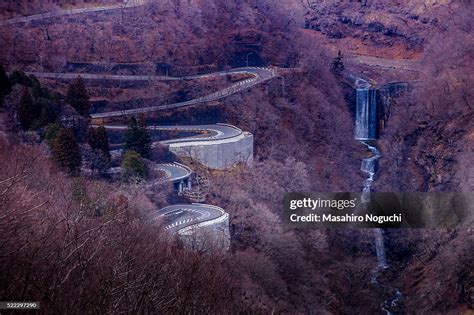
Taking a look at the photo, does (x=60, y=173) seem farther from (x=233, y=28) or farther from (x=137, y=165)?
(x=233, y=28)

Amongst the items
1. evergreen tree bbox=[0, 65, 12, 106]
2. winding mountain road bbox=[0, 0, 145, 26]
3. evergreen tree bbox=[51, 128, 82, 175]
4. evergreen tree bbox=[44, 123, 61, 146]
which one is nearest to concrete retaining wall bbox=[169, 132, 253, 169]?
evergreen tree bbox=[44, 123, 61, 146]

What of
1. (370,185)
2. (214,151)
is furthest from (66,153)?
(370,185)

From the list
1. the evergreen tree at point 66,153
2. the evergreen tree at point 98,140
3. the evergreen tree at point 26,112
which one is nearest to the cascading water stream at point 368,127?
the evergreen tree at point 98,140

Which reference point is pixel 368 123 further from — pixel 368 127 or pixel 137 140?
pixel 137 140

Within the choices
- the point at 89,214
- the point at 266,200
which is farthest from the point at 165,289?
the point at 266,200

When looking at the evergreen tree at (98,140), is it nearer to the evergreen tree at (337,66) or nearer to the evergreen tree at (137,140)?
the evergreen tree at (137,140)
